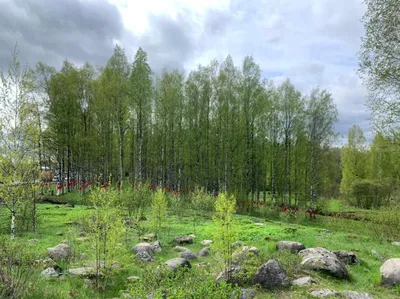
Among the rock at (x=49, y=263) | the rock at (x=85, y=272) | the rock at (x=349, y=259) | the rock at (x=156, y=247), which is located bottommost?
the rock at (x=349, y=259)

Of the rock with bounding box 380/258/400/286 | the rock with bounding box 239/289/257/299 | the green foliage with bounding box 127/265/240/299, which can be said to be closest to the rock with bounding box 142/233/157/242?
the rock with bounding box 239/289/257/299

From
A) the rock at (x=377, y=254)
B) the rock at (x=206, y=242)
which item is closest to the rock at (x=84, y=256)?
the rock at (x=206, y=242)

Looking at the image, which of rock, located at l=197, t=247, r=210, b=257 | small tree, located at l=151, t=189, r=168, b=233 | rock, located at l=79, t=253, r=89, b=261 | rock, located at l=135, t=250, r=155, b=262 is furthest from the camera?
small tree, located at l=151, t=189, r=168, b=233

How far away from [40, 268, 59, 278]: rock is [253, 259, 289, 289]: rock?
4.85 metres

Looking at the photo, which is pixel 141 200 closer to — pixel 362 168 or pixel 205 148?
pixel 205 148

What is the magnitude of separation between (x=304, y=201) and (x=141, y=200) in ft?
72.4

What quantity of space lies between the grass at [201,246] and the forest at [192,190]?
60mm

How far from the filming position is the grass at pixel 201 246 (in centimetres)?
646

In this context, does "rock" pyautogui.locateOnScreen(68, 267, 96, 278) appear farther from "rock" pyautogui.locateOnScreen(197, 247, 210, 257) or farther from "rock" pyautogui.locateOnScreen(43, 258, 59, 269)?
"rock" pyautogui.locateOnScreen(197, 247, 210, 257)

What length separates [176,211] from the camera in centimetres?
1788

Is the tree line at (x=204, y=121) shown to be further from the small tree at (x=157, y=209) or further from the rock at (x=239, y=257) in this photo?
the rock at (x=239, y=257)

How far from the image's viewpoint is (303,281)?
7000 millimetres

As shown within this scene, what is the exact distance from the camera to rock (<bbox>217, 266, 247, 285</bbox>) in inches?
272

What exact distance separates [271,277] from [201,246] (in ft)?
14.0
